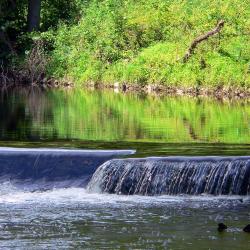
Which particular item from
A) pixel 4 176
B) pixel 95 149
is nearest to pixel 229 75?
pixel 95 149

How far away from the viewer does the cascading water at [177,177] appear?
15766 mm

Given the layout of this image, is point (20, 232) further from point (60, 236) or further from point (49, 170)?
point (49, 170)

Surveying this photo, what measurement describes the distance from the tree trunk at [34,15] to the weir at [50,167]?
28.8m

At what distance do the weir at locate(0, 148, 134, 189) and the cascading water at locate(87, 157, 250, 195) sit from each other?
529 millimetres

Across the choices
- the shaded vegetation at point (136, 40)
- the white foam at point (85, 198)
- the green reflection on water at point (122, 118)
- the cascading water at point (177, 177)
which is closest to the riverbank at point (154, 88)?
the shaded vegetation at point (136, 40)

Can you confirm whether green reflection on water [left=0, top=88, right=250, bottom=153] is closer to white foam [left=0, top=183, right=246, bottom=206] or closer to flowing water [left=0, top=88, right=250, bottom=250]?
flowing water [left=0, top=88, right=250, bottom=250]

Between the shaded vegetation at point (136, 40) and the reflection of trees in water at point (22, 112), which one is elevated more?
A: the shaded vegetation at point (136, 40)

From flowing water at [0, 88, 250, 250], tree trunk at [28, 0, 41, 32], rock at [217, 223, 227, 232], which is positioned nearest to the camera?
flowing water at [0, 88, 250, 250]

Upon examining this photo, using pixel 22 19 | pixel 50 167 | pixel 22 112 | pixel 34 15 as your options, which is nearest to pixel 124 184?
pixel 50 167

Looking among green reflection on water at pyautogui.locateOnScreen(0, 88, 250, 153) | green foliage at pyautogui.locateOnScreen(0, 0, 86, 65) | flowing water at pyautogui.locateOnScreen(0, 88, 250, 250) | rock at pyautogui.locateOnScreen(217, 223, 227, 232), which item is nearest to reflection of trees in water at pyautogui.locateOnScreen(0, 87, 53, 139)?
green reflection on water at pyautogui.locateOnScreen(0, 88, 250, 153)

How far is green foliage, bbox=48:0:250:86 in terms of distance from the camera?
121 feet

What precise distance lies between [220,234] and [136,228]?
111cm

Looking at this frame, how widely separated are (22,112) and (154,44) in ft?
43.1

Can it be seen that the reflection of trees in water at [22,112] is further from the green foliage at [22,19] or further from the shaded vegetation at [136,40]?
the green foliage at [22,19]
